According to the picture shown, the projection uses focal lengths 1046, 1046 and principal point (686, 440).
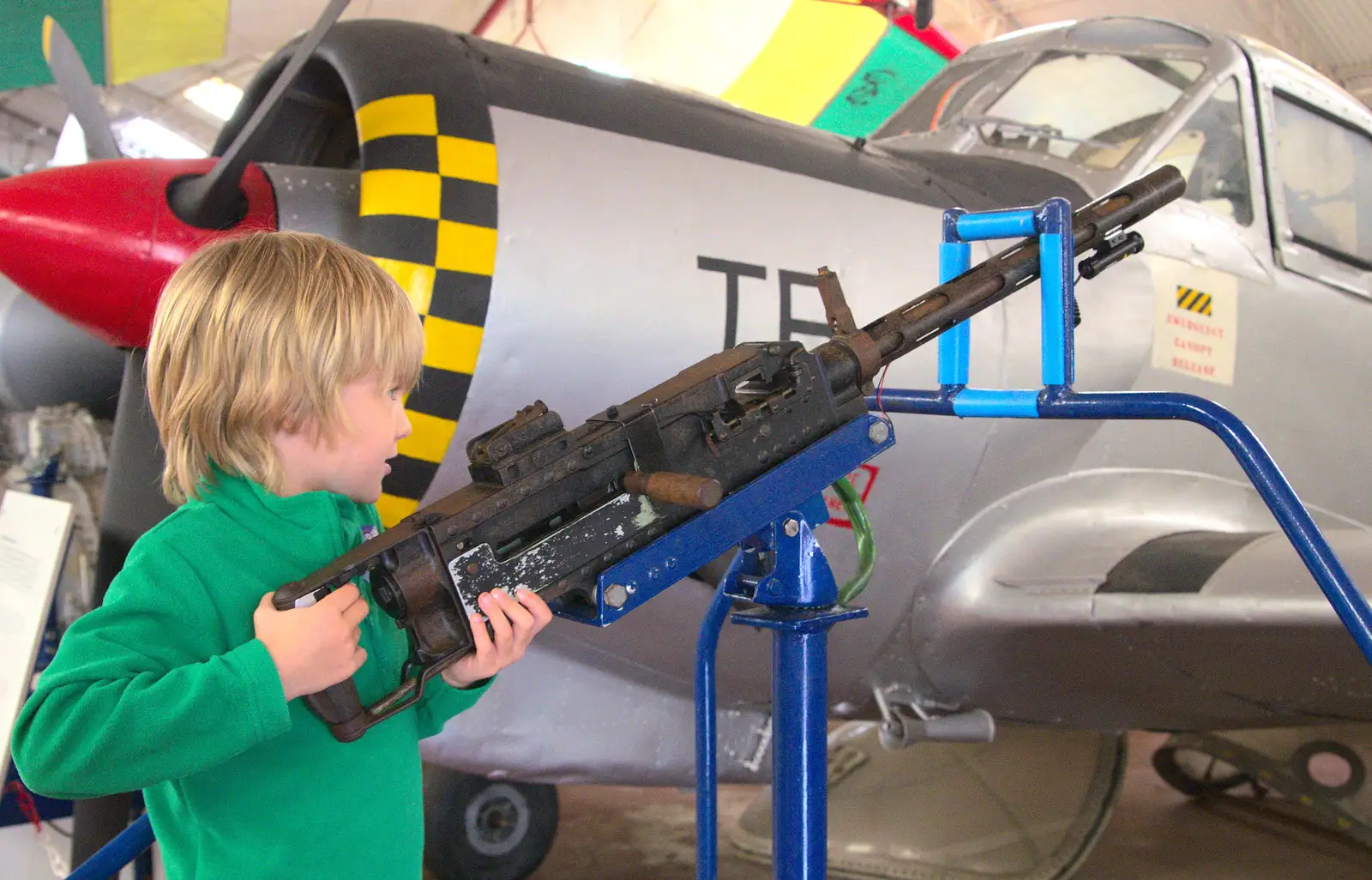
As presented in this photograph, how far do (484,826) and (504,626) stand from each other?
1973mm

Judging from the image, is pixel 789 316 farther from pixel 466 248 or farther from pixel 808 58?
pixel 808 58

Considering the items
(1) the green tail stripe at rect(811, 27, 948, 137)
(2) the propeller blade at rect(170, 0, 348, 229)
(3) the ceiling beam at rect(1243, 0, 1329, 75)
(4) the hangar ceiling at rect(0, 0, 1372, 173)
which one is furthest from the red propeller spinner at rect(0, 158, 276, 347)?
(3) the ceiling beam at rect(1243, 0, 1329, 75)

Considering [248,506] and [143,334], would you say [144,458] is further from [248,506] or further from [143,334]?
[248,506]

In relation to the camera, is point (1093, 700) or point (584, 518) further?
point (1093, 700)

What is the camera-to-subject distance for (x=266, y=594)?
87cm

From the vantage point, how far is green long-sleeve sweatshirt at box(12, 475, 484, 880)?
0.73 m

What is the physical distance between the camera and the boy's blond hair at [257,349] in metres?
0.86

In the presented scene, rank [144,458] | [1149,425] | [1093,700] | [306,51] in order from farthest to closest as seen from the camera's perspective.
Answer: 1. [1149,425]
2. [1093,700]
3. [144,458]
4. [306,51]

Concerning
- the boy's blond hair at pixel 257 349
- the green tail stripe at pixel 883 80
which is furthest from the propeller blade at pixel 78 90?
the green tail stripe at pixel 883 80

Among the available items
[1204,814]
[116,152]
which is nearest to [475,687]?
[116,152]

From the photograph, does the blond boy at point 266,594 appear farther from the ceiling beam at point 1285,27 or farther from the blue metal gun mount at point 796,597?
the ceiling beam at point 1285,27

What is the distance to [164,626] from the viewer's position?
2.65ft

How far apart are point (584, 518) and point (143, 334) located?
1009mm

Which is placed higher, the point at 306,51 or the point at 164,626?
the point at 306,51
